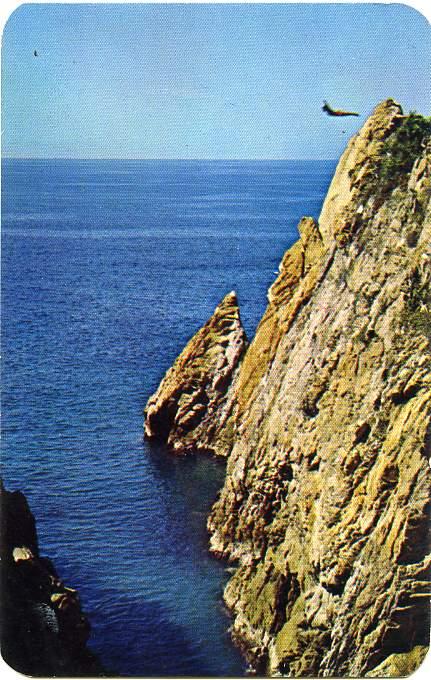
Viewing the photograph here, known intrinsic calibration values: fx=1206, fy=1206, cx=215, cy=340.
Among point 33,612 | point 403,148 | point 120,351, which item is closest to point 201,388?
point 120,351

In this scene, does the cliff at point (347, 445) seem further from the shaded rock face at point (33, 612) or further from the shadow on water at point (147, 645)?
the shaded rock face at point (33, 612)

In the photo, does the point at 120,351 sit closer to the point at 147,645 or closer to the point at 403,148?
the point at 147,645

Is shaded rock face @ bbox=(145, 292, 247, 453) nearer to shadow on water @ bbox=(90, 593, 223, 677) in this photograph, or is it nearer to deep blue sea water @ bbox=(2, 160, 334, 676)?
deep blue sea water @ bbox=(2, 160, 334, 676)

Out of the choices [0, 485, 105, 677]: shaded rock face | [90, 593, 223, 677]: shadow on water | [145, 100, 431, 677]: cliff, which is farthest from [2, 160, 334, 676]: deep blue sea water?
[145, 100, 431, 677]: cliff

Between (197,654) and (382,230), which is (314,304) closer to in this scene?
(382,230)

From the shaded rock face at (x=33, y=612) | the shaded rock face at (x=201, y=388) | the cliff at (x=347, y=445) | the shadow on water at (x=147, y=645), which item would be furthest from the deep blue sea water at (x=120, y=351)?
the shaded rock face at (x=201, y=388)

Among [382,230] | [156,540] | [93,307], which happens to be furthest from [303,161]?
[156,540]
